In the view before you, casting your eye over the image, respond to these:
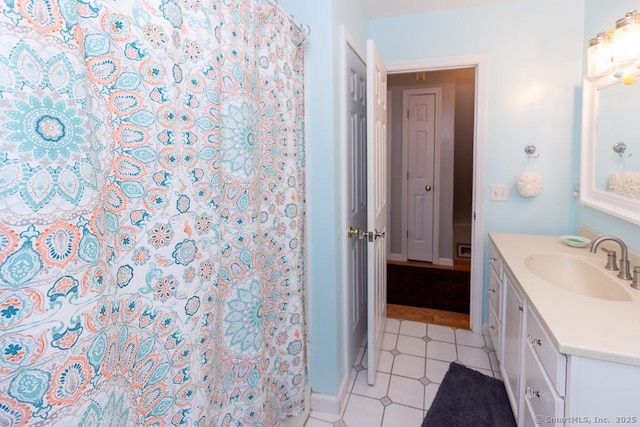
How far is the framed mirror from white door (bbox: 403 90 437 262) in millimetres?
2053

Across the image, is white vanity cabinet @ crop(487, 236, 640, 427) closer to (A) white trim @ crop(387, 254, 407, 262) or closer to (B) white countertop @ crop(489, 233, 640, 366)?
(B) white countertop @ crop(489, 233, 640, 366)

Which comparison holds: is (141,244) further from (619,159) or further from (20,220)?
(619,159)

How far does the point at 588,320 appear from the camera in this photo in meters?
1.07

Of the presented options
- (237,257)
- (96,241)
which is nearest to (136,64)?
(96,241)

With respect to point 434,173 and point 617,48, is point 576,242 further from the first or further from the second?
point 434,173

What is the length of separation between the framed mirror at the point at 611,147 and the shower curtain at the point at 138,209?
1568 mm

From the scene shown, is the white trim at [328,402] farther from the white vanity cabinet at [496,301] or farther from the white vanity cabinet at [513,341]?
the white vanity cabinet at [496,301]

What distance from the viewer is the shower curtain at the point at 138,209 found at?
49cm

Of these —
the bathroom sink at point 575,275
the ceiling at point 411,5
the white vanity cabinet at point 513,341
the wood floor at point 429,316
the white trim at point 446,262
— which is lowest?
the wood floor at point 429,316

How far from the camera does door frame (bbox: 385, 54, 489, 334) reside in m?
2.31

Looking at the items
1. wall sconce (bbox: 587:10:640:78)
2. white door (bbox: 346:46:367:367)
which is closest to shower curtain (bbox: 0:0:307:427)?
white door (bbox: 346:46:367:367)

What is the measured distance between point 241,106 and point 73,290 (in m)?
0.70

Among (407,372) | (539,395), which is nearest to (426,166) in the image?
(407,372)

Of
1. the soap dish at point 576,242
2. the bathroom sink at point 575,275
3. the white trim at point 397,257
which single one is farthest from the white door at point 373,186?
the white trim at point 397,257
